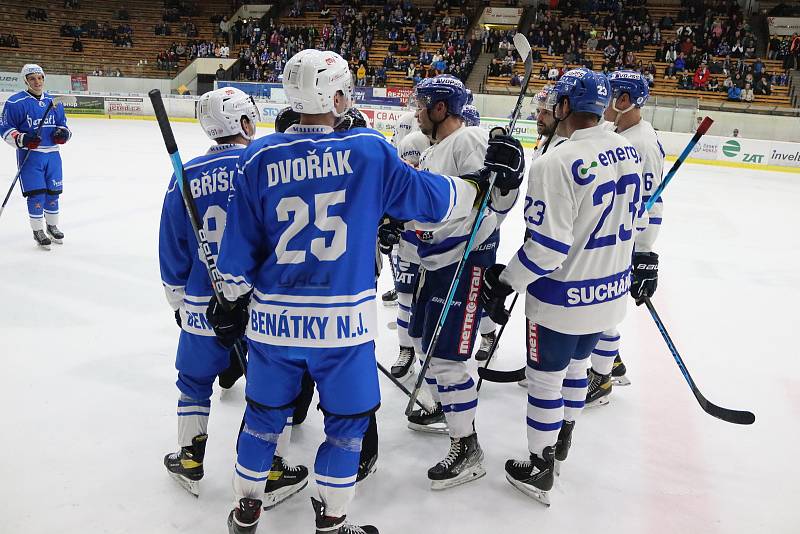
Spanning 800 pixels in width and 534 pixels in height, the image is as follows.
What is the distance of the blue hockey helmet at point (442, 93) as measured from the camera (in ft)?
8.48

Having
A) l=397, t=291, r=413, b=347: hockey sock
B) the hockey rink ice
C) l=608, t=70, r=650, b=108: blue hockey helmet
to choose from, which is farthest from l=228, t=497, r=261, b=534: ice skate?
l=608, t=70, r=650, b=108: blue hockey helmet

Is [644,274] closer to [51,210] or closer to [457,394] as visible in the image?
[457,394]

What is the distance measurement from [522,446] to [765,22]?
20542 millimetres

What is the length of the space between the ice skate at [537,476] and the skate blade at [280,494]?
2.81 feet

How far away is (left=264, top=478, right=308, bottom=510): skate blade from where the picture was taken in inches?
89.9

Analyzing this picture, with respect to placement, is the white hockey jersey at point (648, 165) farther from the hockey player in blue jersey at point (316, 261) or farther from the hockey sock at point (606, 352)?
the hockey player in blue jersey at point (316, 261)

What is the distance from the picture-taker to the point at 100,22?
24.0 meters

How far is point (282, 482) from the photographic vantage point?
234 cm

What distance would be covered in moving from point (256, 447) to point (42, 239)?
14.6ft

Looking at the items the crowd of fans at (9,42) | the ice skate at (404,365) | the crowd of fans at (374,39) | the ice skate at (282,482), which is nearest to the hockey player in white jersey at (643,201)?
the ice skate at (404,365)

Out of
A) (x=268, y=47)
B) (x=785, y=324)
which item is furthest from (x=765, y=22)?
(x=785, y=324)

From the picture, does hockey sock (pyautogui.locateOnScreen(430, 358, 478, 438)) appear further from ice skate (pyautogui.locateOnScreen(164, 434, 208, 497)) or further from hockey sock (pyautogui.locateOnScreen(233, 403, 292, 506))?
ice skate (pyautogui.locateOnScreen(164, 434, 208, 497))

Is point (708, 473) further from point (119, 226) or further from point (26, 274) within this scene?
point (119, 226)

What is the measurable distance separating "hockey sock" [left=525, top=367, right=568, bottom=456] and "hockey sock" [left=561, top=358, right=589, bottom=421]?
153 mm
